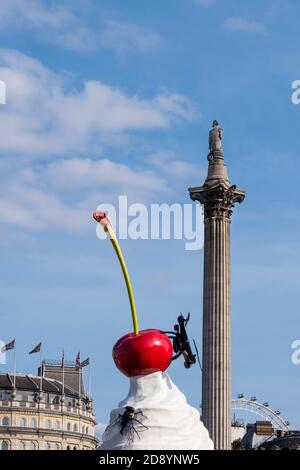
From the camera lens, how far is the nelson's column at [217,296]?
49.0 meters

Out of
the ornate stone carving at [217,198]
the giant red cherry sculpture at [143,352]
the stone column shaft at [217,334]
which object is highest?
the ornate stone carving at [217,198]

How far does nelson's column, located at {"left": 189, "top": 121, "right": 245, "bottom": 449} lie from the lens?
49000mm

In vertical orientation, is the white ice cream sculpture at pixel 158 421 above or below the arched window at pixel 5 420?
below

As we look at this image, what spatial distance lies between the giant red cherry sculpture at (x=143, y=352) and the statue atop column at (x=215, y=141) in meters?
28.1

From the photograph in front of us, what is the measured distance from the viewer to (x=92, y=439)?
5007 inches

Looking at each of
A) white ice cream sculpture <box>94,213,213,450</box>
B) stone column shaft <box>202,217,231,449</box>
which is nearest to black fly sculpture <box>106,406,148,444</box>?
white ice cream sculpture <box>94,213,213,450</box>

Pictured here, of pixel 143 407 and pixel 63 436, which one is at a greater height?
pixel 63 436

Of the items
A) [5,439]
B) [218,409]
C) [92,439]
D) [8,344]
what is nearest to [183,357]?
[218,409]

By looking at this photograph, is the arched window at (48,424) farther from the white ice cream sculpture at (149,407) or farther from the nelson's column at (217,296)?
the white ice cream sculpture at (149,407)

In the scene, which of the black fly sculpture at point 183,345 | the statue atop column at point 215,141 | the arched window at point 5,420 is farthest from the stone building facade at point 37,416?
the black fly sculpture at point 183,345

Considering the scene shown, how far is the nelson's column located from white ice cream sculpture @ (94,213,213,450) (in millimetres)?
23141

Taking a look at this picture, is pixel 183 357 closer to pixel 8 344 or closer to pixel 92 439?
pixel 8 344

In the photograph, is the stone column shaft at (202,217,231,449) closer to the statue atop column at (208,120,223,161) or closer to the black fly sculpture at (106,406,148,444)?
the statue atop column at (208,120,223,161)
